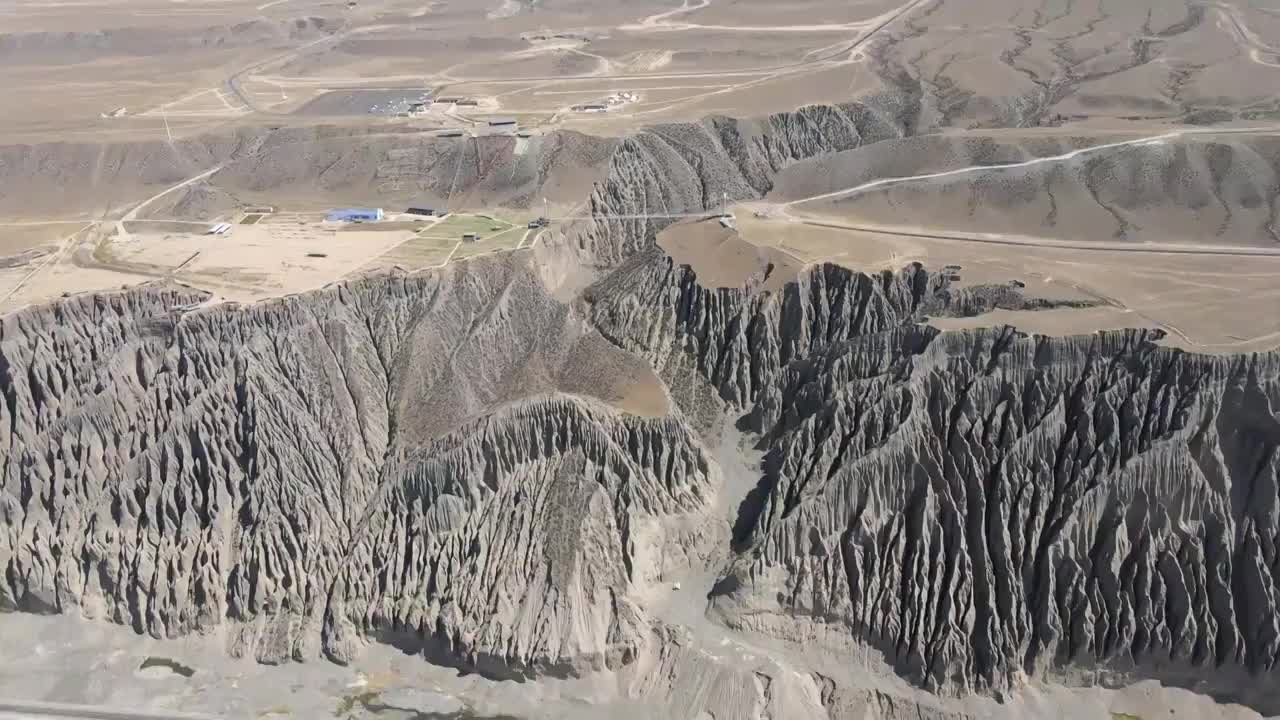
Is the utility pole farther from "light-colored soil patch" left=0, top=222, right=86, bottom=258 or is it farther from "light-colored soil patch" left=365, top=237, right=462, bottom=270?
"light-colored soil patch" left=365, top=237, right=462, bottom=270

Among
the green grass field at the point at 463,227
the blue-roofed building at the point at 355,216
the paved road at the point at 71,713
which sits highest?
the blue-roofed building at the point at 355,216

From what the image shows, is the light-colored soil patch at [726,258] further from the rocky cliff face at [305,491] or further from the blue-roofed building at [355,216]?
the blue-roofed building at [355,216]

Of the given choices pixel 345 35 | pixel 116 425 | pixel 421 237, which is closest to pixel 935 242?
pixel 421 237

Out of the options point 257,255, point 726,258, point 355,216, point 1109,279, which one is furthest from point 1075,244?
point 257,255

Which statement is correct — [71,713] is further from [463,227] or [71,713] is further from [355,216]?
[463,227]

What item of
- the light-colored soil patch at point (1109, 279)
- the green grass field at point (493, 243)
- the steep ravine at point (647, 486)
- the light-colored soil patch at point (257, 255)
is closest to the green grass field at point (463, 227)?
the green grass field at point (493, 243)

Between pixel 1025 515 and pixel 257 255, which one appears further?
pixel 257 255
